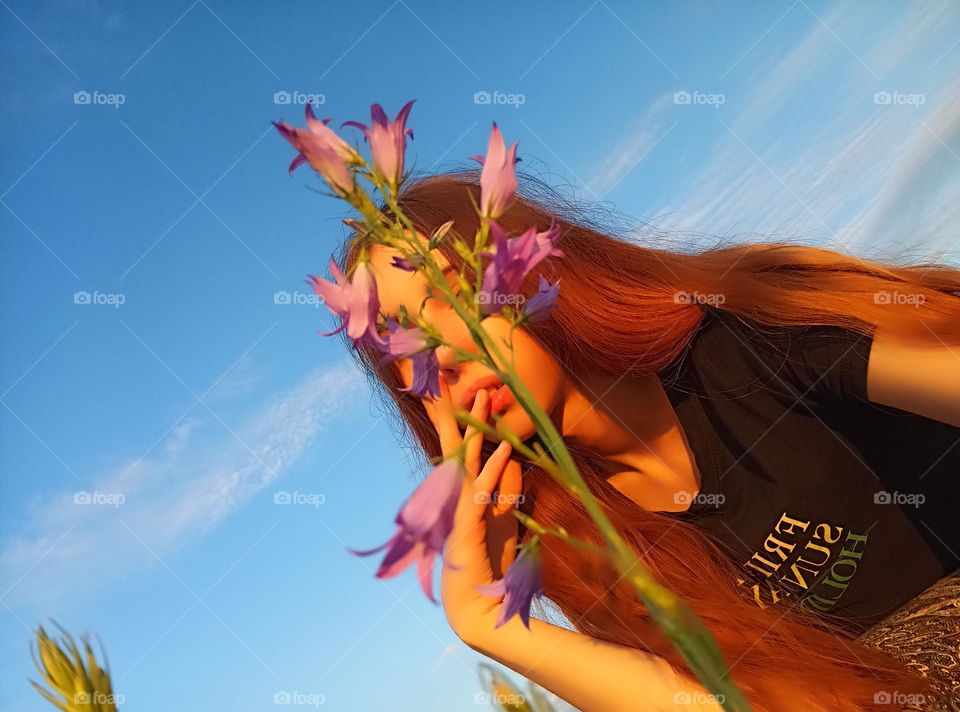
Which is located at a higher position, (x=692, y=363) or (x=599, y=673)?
(x=692, y=363)

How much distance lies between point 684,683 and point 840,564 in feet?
2.40

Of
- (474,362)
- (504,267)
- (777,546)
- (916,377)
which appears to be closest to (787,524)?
(777,546)

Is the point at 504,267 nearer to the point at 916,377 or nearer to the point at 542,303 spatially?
the point at 542,303

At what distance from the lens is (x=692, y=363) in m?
1.89

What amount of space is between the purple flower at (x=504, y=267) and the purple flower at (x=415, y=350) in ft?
0.30

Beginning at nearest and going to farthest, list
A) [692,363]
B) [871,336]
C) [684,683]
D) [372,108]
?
[372,108] < [684,683] < [871,336] < [692,363]

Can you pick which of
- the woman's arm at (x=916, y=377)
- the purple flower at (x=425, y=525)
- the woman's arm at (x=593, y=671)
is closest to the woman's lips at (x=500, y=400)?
the woman's arm at (x=593, y=671)

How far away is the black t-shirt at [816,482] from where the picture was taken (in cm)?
175

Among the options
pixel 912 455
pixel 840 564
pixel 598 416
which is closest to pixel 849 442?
pixel 912 455

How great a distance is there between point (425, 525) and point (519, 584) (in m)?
0.15

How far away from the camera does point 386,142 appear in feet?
2.21

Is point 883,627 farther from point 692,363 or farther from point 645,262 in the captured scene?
point 645,262

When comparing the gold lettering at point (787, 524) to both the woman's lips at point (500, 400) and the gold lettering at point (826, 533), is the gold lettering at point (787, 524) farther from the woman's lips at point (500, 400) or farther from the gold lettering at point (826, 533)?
the woman's lips at point (500, 400)

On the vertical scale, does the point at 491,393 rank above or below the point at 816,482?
above
